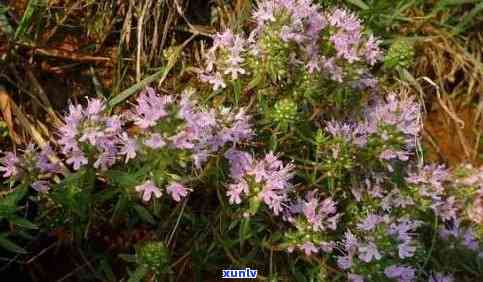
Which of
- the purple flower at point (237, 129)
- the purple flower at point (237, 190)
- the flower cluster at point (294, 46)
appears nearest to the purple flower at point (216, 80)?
the flower cluster at point (294, 46)

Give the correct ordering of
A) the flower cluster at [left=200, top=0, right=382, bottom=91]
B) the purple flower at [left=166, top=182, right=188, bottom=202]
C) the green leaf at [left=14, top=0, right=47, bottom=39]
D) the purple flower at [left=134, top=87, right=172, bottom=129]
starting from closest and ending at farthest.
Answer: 1. the purple flower at [left=134, top=87, right=172, bottom=129]
2. the purple flower at [left=166, top=182, right=188, bottom=202]
3. the flower cluster at [left=200, top=0, right=382, bottom=91]
4. the green leaf at [left=14, top=0, right=47, bottom=39]

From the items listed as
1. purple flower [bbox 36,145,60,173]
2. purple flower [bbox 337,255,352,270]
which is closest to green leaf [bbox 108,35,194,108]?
purple flower [bbox 36,145,60,173]

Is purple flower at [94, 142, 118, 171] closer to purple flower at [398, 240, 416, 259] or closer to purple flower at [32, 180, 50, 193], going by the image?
purple flower at [32, 180, 50, 193]

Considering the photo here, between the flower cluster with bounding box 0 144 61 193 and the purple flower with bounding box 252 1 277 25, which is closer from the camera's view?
the flower cluster with bounding box 0 144 61 193

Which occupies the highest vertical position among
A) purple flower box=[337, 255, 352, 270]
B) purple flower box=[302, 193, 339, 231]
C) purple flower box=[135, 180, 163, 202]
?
purple flower box=[135, 180, 163, 202]

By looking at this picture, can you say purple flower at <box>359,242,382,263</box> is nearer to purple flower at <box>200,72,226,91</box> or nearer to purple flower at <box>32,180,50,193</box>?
purple flower at <box>200,72,226,91</box>

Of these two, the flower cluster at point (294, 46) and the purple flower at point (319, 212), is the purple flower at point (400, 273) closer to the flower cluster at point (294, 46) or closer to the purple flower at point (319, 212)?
the purple flower at point (319, 212)

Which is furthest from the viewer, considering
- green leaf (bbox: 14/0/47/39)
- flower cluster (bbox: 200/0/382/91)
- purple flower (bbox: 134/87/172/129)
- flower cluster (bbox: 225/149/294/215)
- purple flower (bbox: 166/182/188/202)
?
green leaf (bbox: 14/0/47/39)

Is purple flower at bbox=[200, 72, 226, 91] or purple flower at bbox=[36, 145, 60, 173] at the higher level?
A: purple flower at bbox=[200, 72, 226, 91]

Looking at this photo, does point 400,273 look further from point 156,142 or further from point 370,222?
point 156,142

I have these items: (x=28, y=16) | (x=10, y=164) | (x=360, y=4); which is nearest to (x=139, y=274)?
(x=10, y=164)
